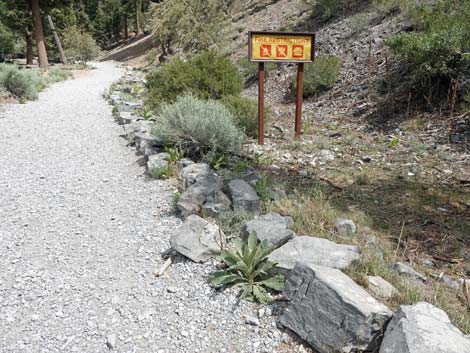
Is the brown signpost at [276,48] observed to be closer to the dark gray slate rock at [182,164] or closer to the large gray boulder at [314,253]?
the dark gray slate rock at [182,164]

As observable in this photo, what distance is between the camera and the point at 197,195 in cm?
381

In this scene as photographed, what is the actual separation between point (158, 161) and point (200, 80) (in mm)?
3583

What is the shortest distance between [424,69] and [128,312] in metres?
6.29

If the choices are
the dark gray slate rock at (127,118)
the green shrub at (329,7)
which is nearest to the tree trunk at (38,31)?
the green shrub at (329,7)

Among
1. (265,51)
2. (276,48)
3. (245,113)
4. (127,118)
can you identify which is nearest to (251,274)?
(265,51)

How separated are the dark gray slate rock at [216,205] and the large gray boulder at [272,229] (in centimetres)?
44

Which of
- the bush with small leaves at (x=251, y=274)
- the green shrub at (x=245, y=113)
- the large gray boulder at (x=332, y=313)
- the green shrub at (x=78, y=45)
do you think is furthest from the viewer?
the green shrub at (x=78, y=45)

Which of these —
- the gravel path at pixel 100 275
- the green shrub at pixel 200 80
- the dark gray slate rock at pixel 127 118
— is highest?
the green shrub at pixel 200 80

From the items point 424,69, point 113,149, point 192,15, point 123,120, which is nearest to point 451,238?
point 424,69

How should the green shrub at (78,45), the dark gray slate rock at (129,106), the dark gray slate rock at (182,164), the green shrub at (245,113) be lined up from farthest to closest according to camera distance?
the green shrub at (78,45), the dark gray slate rock at (129,106), the green shrub at (245,113), the dark gray slate rock at (182,164)

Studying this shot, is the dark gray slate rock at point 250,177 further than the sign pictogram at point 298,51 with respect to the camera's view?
No

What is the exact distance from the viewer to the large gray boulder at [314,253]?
2633 mm

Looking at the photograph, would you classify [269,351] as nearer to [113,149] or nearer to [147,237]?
[147,237]

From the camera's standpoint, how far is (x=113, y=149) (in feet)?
20.9
